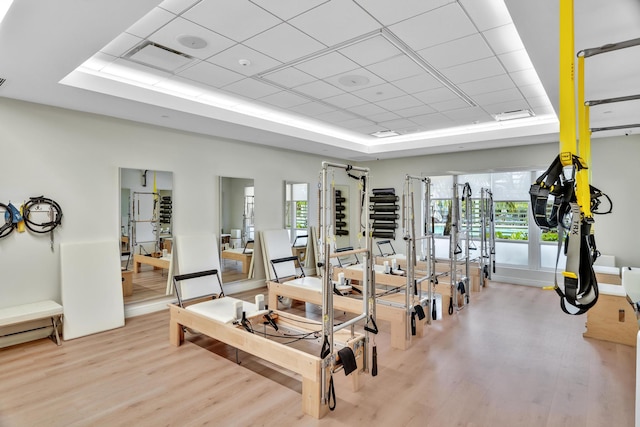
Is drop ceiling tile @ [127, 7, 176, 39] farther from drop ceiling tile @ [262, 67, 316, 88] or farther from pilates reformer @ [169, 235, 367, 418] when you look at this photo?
pilates reformer @ [169, 235, 367, 418]

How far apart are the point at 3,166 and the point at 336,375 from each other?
425cm

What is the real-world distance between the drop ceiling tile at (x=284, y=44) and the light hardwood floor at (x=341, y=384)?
3.03 m

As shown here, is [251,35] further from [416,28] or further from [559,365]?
[559,365]

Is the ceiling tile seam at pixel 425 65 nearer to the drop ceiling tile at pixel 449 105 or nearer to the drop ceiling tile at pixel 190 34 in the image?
the drop ceiling tile at pixel 449 105

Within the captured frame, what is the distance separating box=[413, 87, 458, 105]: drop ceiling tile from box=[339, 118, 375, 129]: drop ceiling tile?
1291 mm

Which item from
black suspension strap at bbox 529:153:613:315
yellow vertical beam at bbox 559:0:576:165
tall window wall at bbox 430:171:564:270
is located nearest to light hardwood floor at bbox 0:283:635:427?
black suspension strap at bbox 529:153:613:315

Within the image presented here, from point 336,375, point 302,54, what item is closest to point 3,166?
point 302,54

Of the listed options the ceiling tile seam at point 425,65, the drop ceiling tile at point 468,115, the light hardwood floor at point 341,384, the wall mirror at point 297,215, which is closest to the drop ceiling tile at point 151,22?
the ceiling tile seam at point 425,65

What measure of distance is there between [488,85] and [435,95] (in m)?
0.63

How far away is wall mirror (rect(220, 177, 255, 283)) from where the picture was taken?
6043mm

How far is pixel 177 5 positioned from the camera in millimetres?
2568

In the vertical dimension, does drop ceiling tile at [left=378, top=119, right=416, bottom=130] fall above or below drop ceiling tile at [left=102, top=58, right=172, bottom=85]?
below

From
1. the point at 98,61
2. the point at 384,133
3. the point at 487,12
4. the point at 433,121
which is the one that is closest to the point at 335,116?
the point at 384,133

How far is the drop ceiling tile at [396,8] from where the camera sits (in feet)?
8.32
